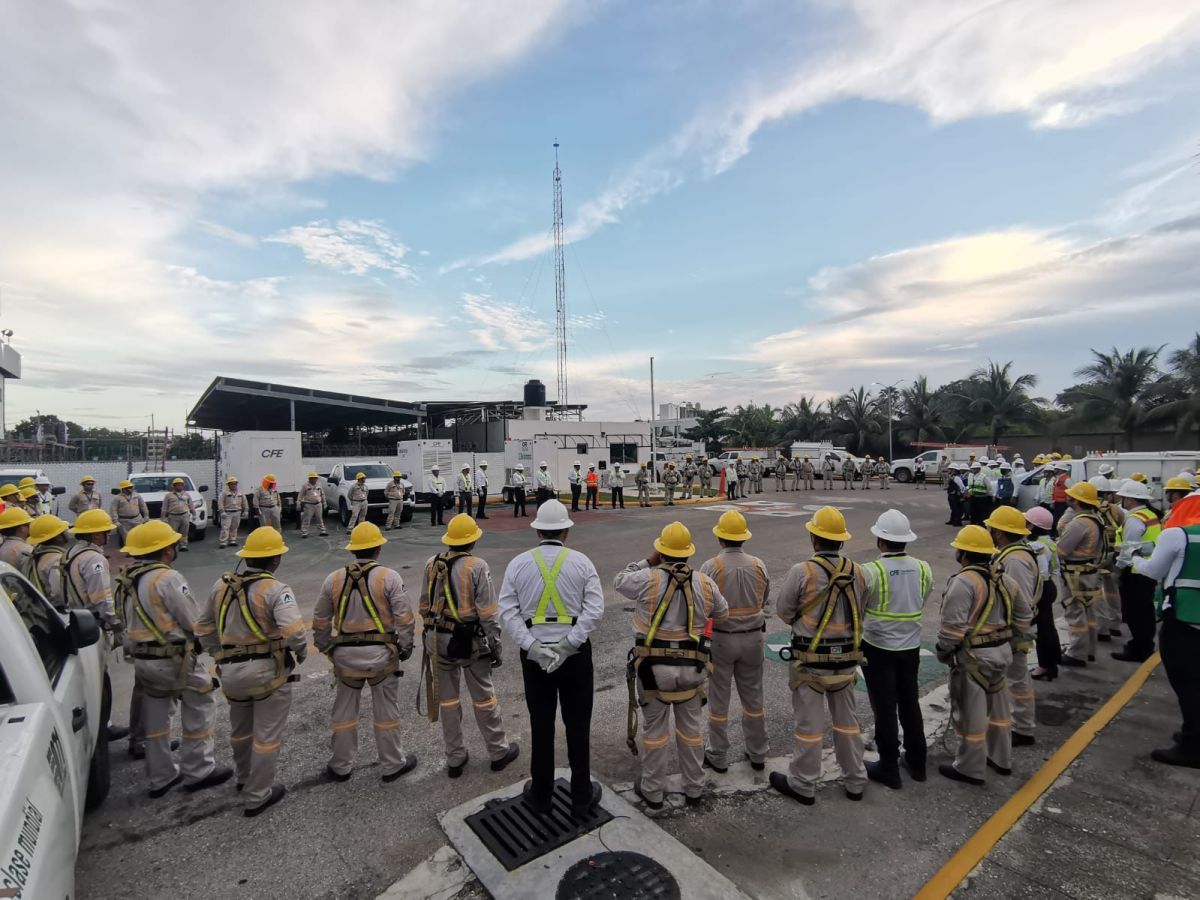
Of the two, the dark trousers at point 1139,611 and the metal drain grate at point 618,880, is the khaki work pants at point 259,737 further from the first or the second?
the dark trousers at point 1139,611

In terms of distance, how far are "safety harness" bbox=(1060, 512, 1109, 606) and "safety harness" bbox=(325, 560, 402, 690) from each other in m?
6.59

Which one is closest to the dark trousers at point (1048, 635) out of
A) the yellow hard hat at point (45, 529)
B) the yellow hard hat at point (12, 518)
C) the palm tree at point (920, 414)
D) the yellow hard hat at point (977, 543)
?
the yellow hard hat at point (977, 543)

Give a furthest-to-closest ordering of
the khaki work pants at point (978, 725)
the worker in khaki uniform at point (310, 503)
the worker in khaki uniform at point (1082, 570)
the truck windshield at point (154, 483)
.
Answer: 1. the worker in khaki uniform at point (310, 503)
2. the truck windshield at point (154, 483)
3. the worker in khaki uniform at point (1082, 570)
4. the khaki work pants at point (978, 725)

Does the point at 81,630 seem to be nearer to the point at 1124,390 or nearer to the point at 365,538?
the point at 365,538

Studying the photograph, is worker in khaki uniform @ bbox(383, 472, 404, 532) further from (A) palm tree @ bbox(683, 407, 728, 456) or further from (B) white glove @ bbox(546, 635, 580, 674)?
(A) palm tree @ bbox(683, 407, 728, 456)

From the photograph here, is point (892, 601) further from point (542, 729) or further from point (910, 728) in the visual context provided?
point (542, 729)

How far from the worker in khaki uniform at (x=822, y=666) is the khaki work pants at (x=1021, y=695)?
5.15 feet

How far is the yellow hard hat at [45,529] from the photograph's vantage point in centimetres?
514

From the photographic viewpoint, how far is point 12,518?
19.1 feet

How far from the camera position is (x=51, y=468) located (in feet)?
57.2

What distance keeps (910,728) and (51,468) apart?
22557 mm

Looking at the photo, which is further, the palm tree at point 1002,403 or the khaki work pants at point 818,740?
the palm tree at point 1002,403

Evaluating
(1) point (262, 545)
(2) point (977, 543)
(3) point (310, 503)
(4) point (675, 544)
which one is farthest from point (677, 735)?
(3) point (310, 503)

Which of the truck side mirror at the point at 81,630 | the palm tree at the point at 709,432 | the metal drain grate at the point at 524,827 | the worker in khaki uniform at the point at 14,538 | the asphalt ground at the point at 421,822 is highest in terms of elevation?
the palm tree at the point at 709,432
